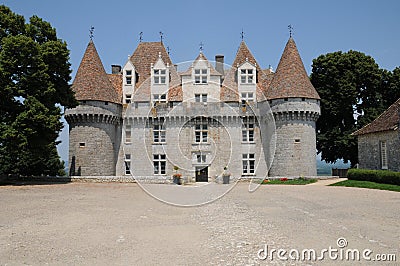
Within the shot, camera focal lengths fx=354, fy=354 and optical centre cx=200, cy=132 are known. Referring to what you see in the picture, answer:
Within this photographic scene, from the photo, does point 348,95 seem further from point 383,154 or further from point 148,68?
point 148,68

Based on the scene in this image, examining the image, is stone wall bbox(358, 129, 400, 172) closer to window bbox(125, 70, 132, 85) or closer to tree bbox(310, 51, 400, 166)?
tree bbox(310, 51, 400, 166)

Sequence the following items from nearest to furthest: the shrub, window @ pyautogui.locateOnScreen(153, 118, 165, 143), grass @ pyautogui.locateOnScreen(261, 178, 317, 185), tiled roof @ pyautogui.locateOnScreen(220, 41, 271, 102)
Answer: the shrub → grass @ pyautogui.locateOnScreen(261, 178, 317, 185) → window @ pyautogui.locateOnScreen(153, 118, 165, 143) → tiled roof @ pyautogui.locateOnScreen(220, 41, 271, 102)

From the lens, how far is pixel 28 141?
24.0 metres

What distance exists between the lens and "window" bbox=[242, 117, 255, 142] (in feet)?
111

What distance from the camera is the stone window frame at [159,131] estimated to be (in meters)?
34.0

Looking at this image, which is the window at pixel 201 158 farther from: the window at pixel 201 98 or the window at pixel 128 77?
the window at pixel 128 77

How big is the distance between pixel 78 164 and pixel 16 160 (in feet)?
22.2

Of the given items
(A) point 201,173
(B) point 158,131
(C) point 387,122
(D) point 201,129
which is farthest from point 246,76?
(C) point 387,122

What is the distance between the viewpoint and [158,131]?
113ft

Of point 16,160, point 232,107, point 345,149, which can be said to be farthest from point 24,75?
point 345,149

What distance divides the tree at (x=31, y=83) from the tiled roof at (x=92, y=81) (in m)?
4.25

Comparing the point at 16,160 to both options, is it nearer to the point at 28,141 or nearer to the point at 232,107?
the point at 28,141

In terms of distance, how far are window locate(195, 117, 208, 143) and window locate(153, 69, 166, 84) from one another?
16.8 feet

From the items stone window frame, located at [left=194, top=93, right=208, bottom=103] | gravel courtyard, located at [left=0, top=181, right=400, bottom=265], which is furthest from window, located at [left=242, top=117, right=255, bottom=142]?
gravel courtyard, located at [left=0, top=181, right=400, bottom=265]
